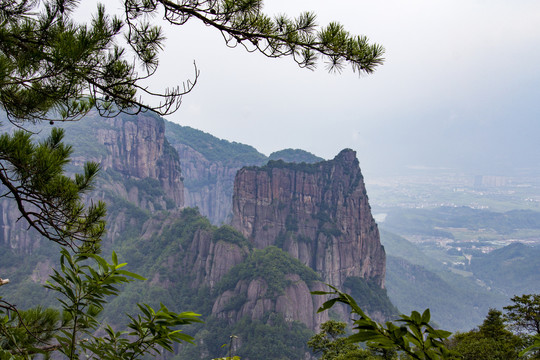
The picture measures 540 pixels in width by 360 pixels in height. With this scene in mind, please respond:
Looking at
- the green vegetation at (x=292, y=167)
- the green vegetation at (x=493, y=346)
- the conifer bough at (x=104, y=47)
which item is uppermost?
the green vegetation at (x=292, y=167)

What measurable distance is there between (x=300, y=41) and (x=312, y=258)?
5281 cm

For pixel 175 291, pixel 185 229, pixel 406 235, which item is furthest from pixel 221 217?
pixel 406 235

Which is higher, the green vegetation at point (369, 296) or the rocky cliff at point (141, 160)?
the rocky cliff at point (141, 160)

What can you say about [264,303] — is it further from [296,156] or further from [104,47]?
[296,156]

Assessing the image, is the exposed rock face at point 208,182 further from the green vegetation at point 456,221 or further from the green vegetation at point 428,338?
the green vegetation at point 428,338

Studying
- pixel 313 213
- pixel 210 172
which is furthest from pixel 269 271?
pixel 210 172

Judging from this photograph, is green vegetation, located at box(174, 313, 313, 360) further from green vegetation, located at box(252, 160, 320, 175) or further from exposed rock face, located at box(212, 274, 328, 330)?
green vegetation, located at box(252, 160, 320, 175)

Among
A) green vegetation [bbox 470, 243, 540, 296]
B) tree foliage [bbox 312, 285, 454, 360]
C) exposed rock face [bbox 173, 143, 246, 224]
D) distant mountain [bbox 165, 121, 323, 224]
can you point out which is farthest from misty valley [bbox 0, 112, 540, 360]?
exposed rock face [bbox 173, 143, 246, 224]

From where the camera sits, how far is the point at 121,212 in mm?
62688

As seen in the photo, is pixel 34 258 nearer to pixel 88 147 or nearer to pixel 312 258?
pixel 88 147

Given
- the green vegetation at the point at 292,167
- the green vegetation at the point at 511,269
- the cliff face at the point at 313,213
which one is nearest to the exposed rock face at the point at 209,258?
the cliff face at the point at 313,213

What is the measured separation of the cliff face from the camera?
5419 cm

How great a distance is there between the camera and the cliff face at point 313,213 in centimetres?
5419

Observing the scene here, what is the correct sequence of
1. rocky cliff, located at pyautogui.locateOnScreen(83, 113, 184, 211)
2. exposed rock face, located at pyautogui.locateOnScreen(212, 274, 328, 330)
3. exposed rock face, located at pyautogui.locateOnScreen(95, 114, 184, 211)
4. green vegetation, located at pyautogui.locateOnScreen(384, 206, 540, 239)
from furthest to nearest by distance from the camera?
green vegetation, located at pyautogui.locateOnScreen(384, 206, 540, 239) < exposed rock face, located at pyautogui.locateOnScreen(95, 114, 184, 211) < rocky cliff, located at pyautogui.locateOnScreen(83, 113, 184, 211) < exposed rock face, located at pyautogui.locateOnScreen(212, 274, 328, 330)
